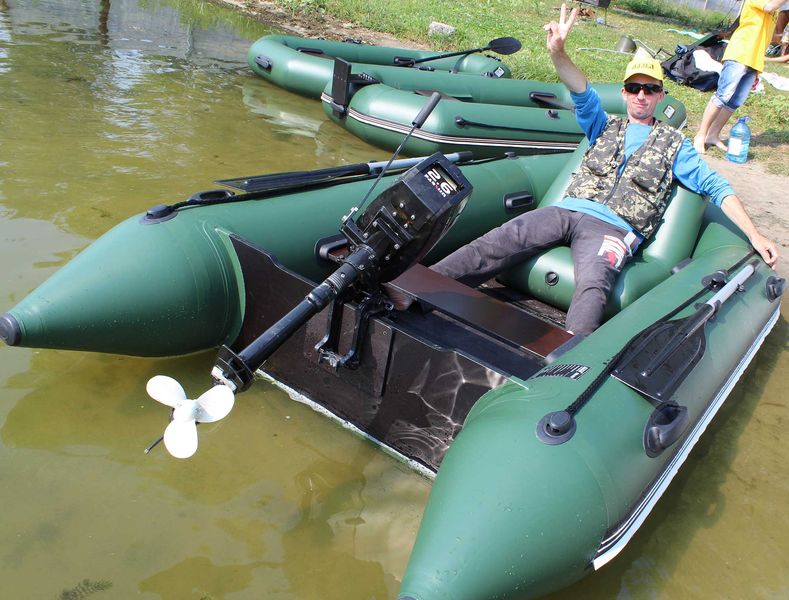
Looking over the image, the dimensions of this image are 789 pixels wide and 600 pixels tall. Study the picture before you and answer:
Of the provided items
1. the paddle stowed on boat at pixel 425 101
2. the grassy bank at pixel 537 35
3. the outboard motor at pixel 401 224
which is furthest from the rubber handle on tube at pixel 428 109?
the grassy bank at pixel 537 35

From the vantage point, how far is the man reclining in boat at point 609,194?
9.98ft

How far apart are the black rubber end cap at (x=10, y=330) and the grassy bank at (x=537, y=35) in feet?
20.1

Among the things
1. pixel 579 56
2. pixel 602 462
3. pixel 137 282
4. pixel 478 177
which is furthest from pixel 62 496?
pixel 579 56

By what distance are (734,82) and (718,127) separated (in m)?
0.63

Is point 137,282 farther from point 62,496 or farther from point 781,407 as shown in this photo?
point 781,407

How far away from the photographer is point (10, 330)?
7.46 ft

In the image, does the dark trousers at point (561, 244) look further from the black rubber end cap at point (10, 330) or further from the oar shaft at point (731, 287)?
the black rubber end cap at point (10, 330)

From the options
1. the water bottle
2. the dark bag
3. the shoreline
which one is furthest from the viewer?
the dark bag

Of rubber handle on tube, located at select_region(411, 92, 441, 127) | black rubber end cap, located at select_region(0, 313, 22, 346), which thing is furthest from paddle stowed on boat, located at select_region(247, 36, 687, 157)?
black rubber end cap, located at select_region(0, 313, 22, 346)

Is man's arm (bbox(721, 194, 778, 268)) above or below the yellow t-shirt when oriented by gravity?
below

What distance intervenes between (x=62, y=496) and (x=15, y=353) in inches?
31.0

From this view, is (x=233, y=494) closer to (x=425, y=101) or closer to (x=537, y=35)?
(x=425, y=101)

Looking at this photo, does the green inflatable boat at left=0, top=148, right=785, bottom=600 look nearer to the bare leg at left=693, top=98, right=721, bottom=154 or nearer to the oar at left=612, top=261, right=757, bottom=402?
the oar at left=612, top=261, right=757, bottom=402

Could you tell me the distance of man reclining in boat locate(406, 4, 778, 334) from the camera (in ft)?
9.98
